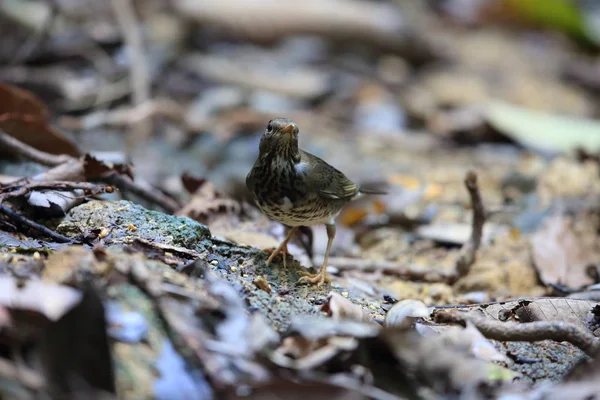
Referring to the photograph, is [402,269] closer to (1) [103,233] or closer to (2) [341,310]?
(2) [341,310]

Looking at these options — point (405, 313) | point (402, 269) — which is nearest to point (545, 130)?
point (402, 269)

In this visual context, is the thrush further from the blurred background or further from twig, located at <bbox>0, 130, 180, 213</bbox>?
twig, located at <bbox>0, 130, 180, 213</bbox>

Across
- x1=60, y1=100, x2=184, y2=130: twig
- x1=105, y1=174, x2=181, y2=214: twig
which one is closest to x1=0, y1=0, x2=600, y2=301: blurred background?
x1=60, y1=100, x2=184, y2=130: twig

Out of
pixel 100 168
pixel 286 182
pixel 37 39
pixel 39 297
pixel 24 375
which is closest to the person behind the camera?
pixel 24 375

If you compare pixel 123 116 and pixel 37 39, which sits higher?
pixel 37 39

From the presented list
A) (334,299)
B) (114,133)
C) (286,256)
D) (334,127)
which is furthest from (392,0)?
(334,299)

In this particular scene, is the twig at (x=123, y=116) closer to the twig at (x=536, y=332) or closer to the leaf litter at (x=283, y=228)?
the leaf litter at (x=283, y=228)
